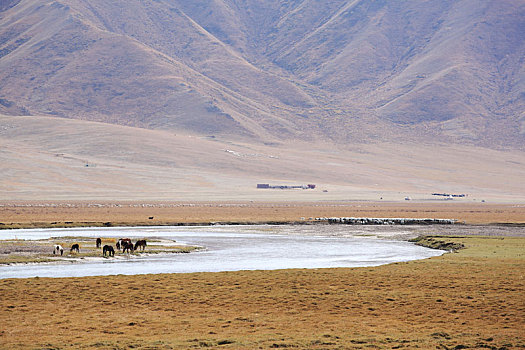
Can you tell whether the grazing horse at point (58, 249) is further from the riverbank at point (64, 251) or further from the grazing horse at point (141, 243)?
the grazing horse at point (141, 243)

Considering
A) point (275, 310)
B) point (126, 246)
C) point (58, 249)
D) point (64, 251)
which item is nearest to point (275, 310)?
point (275, 310)

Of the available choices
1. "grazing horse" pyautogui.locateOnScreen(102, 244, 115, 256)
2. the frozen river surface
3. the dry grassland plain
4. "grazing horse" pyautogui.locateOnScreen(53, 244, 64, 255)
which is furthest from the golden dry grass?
"grazing horse" pyautogui.locateOnScreen(53, 244, 64, 255)

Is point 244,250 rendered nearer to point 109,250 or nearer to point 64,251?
point 109,250

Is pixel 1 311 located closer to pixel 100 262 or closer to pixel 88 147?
pixel 100 262

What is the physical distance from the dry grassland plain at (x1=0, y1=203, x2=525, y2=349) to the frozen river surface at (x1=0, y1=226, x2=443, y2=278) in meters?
5.14

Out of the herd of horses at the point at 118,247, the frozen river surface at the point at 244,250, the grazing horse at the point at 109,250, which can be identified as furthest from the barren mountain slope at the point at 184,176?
the grazing horse at the point at 109,250

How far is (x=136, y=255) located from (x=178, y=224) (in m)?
29.6

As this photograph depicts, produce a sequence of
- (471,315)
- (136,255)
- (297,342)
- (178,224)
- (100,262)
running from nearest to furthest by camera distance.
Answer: (297,342), (471,315), (100,262), (136,255), (178,224)

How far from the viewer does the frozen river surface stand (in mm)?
34097

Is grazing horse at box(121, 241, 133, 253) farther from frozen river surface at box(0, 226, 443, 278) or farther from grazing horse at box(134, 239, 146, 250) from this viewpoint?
frozen river surface at box(0, 226, 443, 278)

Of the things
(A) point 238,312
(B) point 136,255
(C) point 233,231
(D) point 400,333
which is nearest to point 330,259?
(B) point 136,255

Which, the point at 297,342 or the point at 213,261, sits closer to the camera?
the point at 297,342

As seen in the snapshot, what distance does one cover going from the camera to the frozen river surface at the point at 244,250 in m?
34.1

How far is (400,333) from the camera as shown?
19.3 metres
